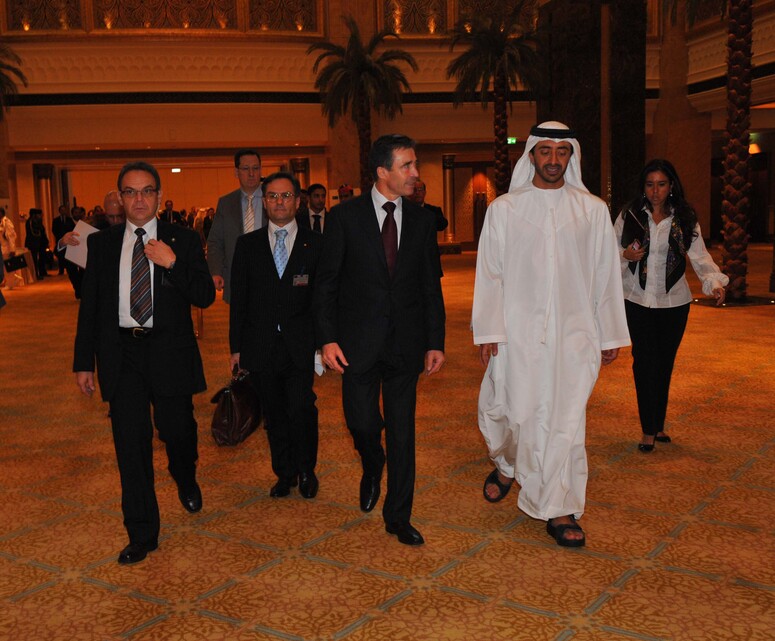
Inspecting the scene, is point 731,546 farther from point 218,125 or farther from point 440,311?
point 218,125

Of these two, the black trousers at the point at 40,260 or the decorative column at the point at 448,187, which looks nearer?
the black trousers at the point at 40,260

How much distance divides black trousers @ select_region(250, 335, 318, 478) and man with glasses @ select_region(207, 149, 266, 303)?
1652mm

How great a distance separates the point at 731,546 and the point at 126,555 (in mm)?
2720

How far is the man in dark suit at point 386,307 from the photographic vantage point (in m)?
4.03

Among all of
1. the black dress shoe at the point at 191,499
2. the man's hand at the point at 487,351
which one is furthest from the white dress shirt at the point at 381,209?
the black dress shoe at the point at 191,499

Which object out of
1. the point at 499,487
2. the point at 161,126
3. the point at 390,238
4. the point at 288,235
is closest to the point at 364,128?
the point at 161,126

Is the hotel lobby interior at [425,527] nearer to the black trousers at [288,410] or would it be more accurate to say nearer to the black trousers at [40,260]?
the black trousers at [288,410]

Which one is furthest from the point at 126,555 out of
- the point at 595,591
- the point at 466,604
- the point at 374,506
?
the point at 595,591

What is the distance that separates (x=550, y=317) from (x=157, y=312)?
1.79 m

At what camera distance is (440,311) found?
13.6 feet

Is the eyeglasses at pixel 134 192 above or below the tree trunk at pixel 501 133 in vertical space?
below

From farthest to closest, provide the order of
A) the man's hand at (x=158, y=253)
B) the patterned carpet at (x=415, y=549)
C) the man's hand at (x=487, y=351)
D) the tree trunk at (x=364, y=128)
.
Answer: the tree trunk at (x=364, y=128), the man's hand at (x=487, y=351), the man's hand at (x=158, y=253), the patterned carpet at (x=415, y=549)

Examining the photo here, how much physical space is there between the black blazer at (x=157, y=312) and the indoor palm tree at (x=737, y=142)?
1125 cm

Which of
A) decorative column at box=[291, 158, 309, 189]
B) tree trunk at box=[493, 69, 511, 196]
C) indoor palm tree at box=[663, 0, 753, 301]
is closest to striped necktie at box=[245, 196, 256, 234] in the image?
indoor palm tree at box=[663, 0, 753, 301]
